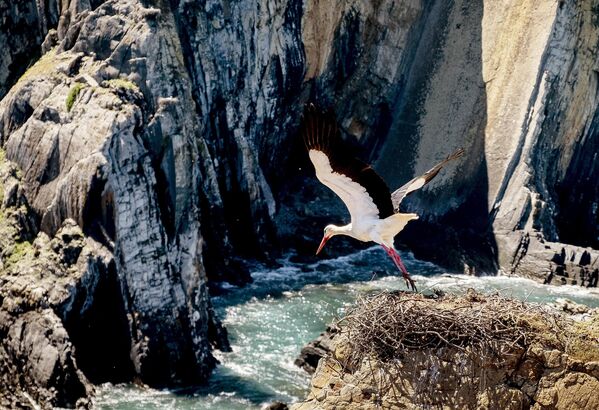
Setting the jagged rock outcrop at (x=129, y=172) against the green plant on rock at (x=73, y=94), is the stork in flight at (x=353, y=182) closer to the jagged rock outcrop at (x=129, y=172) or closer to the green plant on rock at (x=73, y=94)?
the jagged rock outcrop at (x=129, y=172)

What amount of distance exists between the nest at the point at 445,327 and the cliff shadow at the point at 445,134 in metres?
38.4

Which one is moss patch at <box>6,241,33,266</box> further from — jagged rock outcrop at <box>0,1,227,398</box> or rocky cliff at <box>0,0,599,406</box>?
jagged rock outcrop at <box>0,1,227,398</box>

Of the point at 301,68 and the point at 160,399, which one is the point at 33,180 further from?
the point at 301,68

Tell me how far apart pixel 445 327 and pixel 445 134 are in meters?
44.1

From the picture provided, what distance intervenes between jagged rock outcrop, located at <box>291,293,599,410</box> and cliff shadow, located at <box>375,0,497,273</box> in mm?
38312

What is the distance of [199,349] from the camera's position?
3681cm

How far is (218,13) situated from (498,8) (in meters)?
17.8

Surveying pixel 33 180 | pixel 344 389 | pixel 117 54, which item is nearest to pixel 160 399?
pixel 33 180

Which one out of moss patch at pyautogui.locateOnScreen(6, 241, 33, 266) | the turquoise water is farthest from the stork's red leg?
moss patch at pyautogui.locateOnScreen(6, 241, 33, 266)

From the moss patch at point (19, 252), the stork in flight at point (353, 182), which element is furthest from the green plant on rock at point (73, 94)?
the stork in flight at point (353, 182)

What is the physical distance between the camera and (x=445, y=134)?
196 ft

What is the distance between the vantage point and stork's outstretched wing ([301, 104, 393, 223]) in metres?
18.2

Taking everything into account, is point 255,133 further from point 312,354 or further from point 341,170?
point 341,170

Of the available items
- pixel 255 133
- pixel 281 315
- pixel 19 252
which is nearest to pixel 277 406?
pixel 19 252
